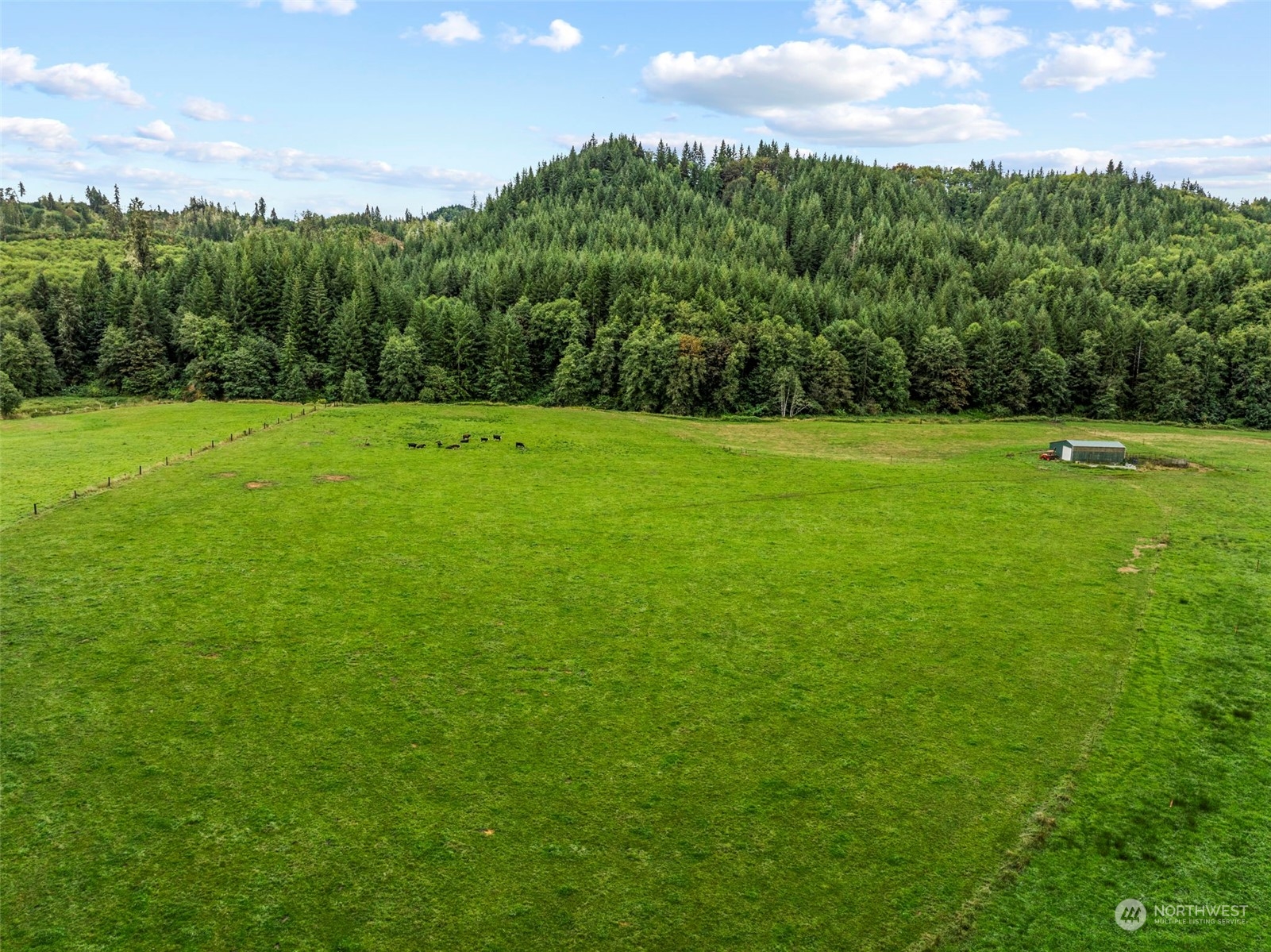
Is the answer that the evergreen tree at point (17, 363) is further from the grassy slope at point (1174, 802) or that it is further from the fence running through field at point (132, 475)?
the grassy slope at point (1174, 802)

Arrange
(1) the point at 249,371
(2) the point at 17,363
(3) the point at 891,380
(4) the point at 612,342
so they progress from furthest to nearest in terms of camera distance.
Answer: (3) the point at 891,380, (4) the point at 612,342, (1) the point at 249,371, (2) the point at 17,363

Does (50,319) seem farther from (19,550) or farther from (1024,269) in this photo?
(1024,269)

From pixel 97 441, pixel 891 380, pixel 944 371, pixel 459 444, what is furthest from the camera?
pixel 944 371

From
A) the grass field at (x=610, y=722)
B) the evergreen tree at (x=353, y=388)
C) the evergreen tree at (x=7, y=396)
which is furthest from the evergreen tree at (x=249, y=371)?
the grass field at (x=610, y=722)

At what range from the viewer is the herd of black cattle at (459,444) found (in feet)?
264

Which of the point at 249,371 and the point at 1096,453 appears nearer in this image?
the point at 1096,453

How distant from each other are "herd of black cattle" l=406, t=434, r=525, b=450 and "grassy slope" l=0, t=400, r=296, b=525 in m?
20.6

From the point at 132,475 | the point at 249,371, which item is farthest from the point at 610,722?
the point at 249,371

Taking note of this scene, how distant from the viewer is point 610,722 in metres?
31.7

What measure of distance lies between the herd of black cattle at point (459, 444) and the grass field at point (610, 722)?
18760mm

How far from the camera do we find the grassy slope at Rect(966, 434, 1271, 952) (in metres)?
22.7

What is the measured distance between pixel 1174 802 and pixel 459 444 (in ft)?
229

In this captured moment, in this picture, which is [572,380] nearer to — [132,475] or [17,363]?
[132,475]

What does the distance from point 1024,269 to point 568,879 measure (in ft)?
619
